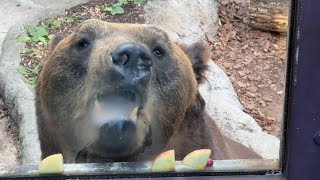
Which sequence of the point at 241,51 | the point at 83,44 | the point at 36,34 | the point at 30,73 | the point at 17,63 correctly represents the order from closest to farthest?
the point at 241,51, the point at 83,44, the point at 36,34, the point at 17,63, the point at 30,73

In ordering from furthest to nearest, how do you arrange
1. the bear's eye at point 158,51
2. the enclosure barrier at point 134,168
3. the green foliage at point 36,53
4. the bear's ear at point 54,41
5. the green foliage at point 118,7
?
1. the green foliage at point 36,53
2. the bear's ear at point 54,41
3. the bear's eye at point 158,51
4. the green foliage at point 118,7
5. the enclosure barrier at point 134,168

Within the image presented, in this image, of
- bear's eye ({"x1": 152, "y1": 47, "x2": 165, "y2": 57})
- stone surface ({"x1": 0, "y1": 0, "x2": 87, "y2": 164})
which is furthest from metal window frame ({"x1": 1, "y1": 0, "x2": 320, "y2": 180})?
bear's eye ({"x1": 152, "y1": 47, "x2": 165, "y2": 57})

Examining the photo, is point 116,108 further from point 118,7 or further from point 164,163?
point 118,7

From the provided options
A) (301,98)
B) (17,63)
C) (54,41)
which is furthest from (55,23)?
(301,98)

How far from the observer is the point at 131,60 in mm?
2467

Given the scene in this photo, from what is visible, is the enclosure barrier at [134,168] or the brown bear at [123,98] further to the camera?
the brown bear at [123,98]

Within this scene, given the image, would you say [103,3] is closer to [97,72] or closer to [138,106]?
[97,72]

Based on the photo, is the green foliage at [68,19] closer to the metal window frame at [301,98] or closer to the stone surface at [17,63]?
the stone surface at [17,63]

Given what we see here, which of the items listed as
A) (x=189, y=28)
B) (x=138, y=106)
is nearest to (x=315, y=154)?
(x=138, y=106)

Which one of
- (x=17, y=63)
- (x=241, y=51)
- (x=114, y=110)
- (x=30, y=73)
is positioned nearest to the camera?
(x=114, y=110)

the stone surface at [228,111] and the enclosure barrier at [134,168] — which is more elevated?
the enclosure barrier at [134,168]

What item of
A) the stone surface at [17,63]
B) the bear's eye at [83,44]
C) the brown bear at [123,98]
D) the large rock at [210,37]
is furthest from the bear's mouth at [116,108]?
the large rock at [210,37]

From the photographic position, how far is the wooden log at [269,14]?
2.12 metres

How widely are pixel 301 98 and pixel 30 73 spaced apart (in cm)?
168
